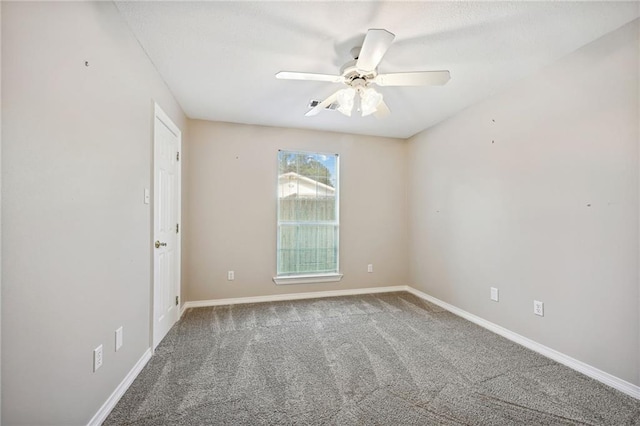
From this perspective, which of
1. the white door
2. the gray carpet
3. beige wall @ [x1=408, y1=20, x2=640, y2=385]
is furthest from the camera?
the white door

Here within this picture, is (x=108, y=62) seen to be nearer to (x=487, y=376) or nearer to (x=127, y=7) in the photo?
(x=127, y=7)

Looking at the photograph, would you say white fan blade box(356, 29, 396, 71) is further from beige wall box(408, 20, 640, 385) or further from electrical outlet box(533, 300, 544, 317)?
electrical outlet box(533, 300, 544, 317)

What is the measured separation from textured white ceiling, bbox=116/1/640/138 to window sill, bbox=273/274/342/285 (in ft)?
7.29

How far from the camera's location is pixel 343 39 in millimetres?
1832

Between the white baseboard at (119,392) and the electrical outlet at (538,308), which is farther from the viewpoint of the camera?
the electrical outlet at (538,308)

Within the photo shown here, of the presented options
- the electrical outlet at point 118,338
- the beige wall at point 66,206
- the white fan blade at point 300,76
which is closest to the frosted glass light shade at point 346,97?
the white fan blade at point 300,76

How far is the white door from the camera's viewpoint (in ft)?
7.34

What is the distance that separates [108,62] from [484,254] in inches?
134

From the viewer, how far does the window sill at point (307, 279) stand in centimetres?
358

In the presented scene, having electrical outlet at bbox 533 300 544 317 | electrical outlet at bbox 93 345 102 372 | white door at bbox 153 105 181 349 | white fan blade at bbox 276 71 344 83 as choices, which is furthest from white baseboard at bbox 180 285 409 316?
white fan blade at bbox 276 71 344 83

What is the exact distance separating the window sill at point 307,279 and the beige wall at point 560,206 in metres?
1.53

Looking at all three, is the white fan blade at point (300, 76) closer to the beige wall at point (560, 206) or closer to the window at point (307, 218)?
the beige wall at point (560, 206)

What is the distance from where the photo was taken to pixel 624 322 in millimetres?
1733

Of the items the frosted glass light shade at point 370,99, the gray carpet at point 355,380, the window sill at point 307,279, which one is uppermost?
the frosted glass light shade at point 370,99
